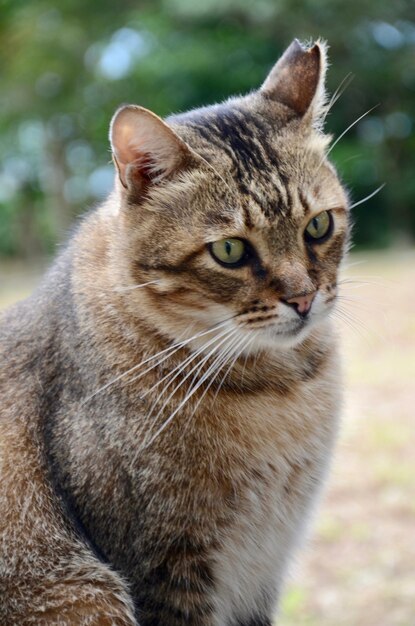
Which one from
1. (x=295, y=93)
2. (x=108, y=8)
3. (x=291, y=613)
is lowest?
(x=291, y=613)

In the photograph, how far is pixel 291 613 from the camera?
2.88 metres

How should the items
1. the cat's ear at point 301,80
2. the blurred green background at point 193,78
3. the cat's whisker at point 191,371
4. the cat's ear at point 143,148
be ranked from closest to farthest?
the cat's ear at point 143,148
the cat's whisker at point 191,371
the cat's ear at point 301,80
the blurred green background at point 193,78

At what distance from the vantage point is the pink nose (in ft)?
6.27

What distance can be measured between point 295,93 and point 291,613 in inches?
73.3

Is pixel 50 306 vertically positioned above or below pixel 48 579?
above

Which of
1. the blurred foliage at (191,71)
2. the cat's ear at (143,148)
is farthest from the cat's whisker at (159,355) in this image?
the blurred foliage at (191,71)

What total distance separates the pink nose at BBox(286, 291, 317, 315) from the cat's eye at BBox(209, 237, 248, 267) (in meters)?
0.16

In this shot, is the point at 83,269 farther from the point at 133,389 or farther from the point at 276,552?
the point at 276,552

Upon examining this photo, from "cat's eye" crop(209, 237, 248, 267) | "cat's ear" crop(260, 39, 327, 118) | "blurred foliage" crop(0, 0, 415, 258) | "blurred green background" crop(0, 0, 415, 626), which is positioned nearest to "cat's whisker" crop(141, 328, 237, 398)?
"cat's eye" crop(209, 237, 248, 267)

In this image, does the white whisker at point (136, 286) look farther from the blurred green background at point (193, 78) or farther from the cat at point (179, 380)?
the blurred green background at point (193, 78)

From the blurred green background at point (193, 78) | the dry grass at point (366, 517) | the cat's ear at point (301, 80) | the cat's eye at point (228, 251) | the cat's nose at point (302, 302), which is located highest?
the blurred green background at point (193, 78)

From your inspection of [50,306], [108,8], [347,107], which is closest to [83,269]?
[50,306]

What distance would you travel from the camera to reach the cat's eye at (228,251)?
192 cm

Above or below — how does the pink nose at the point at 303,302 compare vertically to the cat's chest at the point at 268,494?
above
